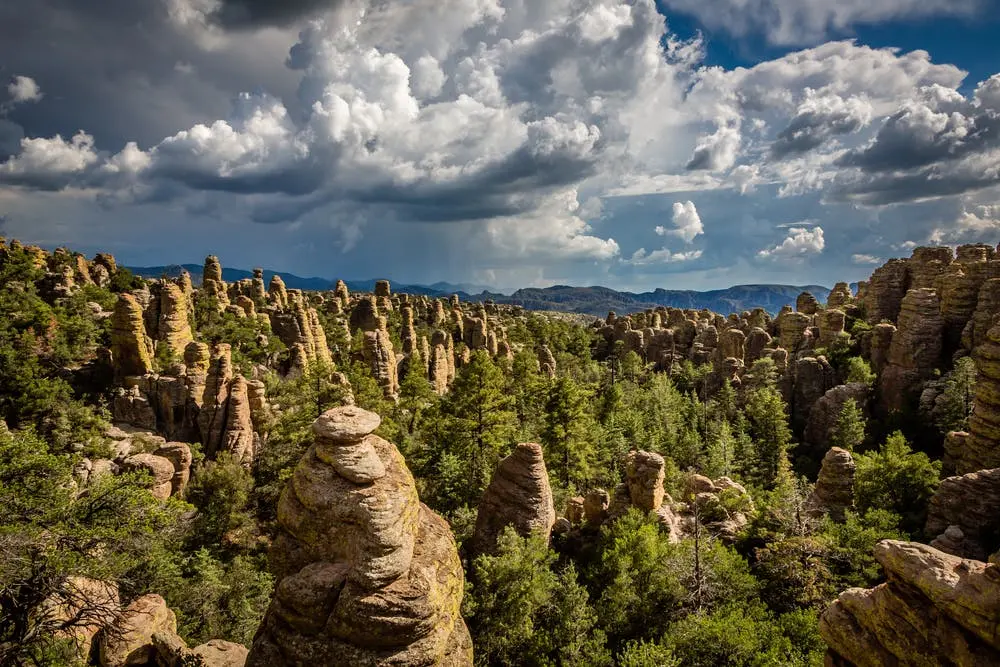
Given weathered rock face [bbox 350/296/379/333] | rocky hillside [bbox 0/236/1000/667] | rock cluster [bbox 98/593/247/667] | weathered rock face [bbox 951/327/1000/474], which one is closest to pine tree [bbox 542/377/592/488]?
rocky hillside [bbox 0/236/1000/667]

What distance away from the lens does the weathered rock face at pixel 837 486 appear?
32656 mm

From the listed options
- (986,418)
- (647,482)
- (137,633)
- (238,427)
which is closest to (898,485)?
(986,418)

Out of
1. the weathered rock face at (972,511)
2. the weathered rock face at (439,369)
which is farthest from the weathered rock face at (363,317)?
the weathered rock face at (972,511)

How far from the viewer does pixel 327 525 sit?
1405 centimetres

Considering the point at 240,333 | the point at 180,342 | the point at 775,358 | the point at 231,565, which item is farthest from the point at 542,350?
the point at 231,565

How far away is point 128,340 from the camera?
142 feet

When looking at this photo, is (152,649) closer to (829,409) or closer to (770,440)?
(770,440)

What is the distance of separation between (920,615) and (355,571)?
51.4ft

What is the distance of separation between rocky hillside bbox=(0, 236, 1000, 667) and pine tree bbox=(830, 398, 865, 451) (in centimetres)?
80

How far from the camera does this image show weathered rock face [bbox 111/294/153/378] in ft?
141

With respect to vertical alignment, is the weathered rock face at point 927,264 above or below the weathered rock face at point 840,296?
above

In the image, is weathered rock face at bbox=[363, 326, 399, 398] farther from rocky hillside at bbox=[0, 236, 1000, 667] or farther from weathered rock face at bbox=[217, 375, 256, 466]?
weathered rock face at bbox=[217, 375, 256, 466]

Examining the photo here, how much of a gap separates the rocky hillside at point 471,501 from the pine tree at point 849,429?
80 centimetres

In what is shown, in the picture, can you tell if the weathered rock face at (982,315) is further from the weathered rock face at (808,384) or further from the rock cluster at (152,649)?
the rock cluster at (152,649)
